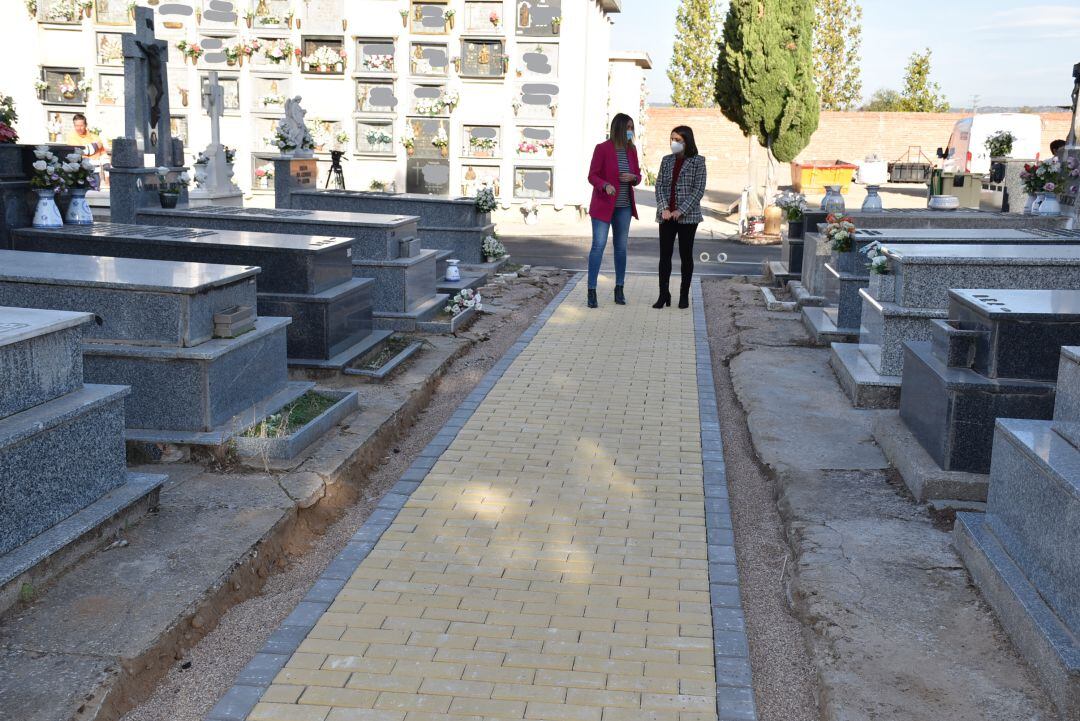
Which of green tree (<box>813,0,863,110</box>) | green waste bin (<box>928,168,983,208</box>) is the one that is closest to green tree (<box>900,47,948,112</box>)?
green tree (<box>813,0,863,110</box>)

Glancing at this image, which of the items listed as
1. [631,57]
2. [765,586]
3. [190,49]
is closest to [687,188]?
[765,586]

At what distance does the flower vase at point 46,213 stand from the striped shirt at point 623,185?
16.1ft

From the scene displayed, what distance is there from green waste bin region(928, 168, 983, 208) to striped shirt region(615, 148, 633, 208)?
34.5 feet

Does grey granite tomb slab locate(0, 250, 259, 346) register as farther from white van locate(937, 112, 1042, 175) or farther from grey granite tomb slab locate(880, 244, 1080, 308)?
white van locate(937, 112, 1042, 175)

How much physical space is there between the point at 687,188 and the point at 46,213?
17.8ft

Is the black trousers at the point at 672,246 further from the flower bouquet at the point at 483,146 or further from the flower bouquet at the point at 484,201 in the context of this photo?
the flower bouquet at the point at 483,146

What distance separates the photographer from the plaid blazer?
31.8 ft

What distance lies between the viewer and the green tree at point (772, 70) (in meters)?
18.1

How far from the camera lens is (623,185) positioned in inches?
389

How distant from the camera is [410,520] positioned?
455cm

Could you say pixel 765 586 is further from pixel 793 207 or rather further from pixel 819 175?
pixel 819 175

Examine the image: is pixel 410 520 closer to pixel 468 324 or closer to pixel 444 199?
pixel 468 324

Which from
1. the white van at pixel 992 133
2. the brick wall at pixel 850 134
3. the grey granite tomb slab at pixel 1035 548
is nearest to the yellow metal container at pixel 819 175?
the white van at pixel 992 133

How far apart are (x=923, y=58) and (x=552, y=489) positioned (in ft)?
157
